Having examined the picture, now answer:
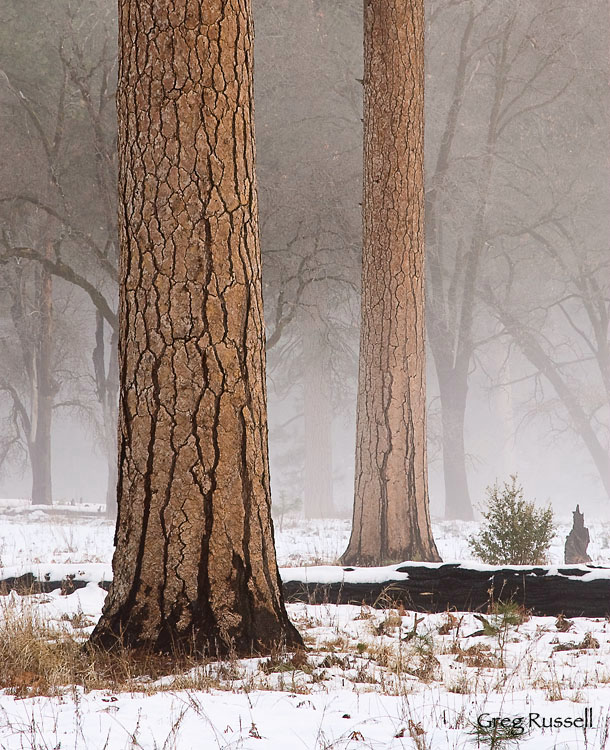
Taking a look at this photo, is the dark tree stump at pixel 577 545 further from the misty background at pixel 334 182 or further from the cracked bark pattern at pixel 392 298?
the misty background at pixel 334 182

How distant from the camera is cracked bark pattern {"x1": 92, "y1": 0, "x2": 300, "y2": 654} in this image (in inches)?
164

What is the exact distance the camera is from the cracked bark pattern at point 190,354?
13.7 ft

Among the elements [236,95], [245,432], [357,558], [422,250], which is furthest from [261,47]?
[245,432]

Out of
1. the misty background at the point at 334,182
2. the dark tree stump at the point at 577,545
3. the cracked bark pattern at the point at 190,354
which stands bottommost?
the dark tree stump at the point at 577,545

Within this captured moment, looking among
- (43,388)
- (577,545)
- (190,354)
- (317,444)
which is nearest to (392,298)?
(577,545)

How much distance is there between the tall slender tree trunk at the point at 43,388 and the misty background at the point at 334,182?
0.08 m

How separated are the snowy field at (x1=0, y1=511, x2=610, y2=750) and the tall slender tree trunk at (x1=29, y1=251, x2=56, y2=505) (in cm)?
1485

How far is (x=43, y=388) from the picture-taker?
19.8m

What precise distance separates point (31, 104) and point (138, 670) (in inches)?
607

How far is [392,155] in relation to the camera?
857cm

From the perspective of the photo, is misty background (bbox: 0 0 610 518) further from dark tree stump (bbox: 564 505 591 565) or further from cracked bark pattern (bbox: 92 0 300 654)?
cracked bark pattern (bbox: 92 0 300 654)

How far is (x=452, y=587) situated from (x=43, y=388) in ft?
52.4

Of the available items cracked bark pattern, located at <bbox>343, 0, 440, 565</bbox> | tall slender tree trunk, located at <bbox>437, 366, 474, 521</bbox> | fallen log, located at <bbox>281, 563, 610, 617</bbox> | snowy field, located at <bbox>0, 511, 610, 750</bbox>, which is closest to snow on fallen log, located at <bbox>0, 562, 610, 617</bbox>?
fallen log, located at <bbox>281, 563, 610, 617</bbox>

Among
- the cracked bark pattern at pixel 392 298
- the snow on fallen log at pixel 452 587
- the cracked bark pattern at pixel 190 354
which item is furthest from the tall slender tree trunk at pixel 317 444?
the cracked bark pattern at pixel 190 354
